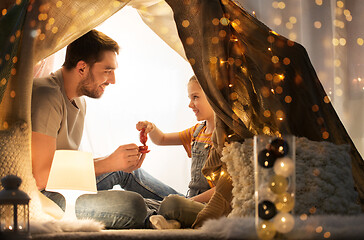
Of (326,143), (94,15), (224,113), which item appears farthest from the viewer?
(94,15)

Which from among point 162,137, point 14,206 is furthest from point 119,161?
point 14,206

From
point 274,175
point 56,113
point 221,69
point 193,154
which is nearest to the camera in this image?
point 274,175

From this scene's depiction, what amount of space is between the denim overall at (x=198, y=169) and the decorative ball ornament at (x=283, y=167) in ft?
4.10

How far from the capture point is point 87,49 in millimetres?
2617

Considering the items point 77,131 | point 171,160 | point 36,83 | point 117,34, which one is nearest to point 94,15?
point 36,83

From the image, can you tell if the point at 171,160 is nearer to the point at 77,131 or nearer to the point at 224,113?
the point at 77,131

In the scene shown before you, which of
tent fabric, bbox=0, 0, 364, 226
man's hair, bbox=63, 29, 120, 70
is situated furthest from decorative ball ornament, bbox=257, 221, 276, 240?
man's hair, bbox=63, 29, 120, 70

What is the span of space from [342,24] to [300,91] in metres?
1.09

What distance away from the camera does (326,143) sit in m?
1.97

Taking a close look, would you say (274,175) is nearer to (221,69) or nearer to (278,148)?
(278,148)

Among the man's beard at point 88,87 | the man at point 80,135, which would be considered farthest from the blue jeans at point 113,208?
the man's beard at point 88,87

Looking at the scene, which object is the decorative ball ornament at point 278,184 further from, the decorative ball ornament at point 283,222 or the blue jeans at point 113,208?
the blue jeans at point 113,208

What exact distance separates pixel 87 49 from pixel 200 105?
681 millimetres

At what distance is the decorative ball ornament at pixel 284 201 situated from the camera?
4.62ft
